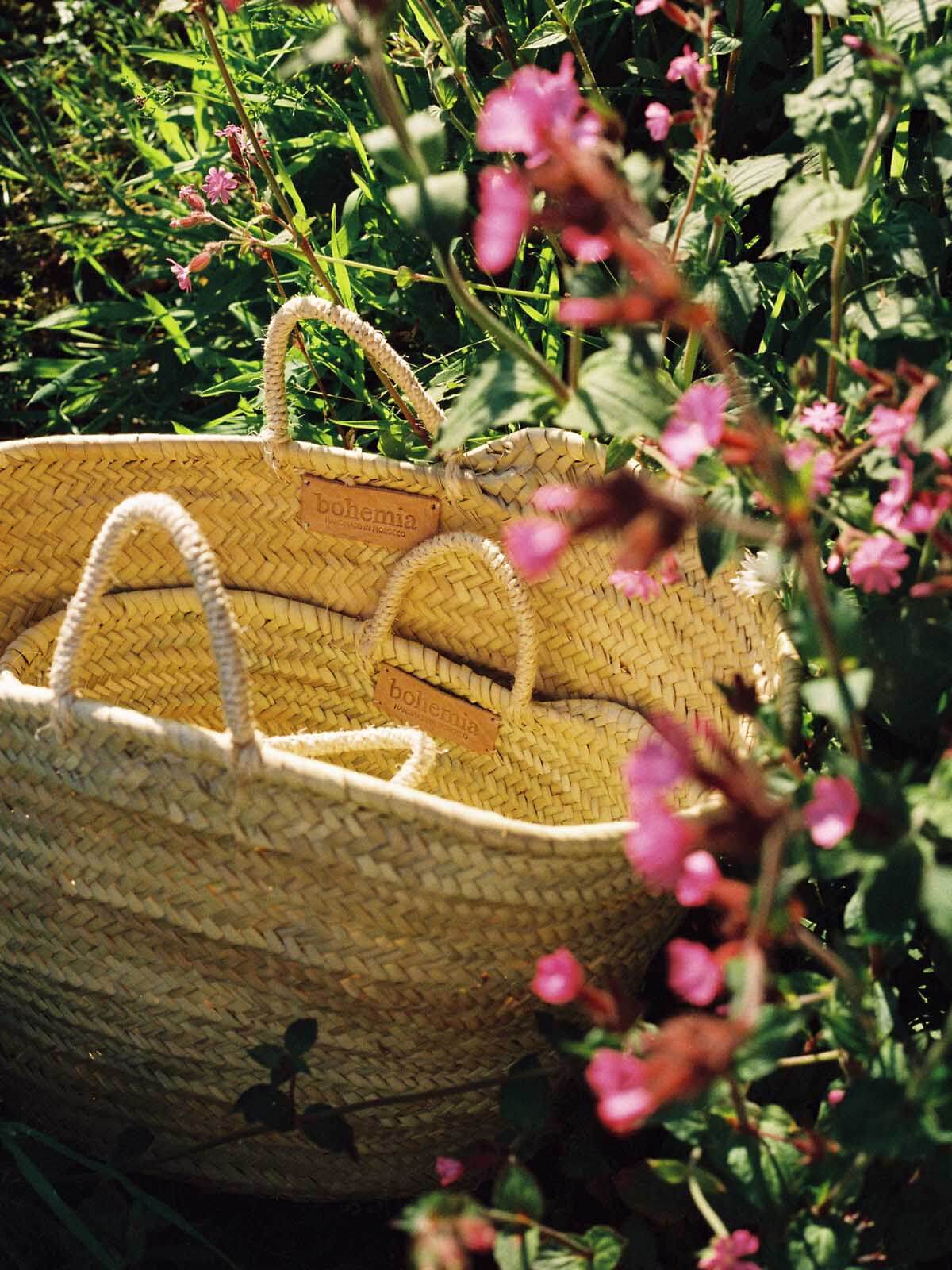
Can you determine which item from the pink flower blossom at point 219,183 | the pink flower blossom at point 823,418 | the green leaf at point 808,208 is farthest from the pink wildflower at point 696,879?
the pink flower blossom at point 219,183

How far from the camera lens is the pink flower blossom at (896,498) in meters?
0.85

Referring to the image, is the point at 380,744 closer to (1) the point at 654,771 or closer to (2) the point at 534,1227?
(2) the point at 534,1227

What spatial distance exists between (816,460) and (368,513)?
29.4 inches

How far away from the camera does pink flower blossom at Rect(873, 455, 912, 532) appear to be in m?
0.85

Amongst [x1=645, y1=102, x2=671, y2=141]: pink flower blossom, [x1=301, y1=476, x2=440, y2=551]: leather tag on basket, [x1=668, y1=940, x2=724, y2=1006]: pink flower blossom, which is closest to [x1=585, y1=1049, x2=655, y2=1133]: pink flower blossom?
[x1=668, y1=940, x2=724, y2=1006]: pink flower blossom

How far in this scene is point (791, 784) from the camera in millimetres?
897

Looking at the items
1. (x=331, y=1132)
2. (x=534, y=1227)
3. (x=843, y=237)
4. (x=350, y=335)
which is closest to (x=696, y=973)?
(x=534, y=1227)

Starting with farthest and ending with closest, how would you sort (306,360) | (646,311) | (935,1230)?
(306,360) < (935,1230) < (646,311)

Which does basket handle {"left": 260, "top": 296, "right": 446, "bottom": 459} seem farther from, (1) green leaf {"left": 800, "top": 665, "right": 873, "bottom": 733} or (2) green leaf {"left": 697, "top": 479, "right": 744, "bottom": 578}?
(1) green leaf {"left": 800, "top": 665, "right": 873, "bottom": 733}

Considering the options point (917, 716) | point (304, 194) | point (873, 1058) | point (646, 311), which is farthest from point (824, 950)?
point (304, 194)

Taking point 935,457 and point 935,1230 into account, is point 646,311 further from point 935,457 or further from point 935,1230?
point 935,1230

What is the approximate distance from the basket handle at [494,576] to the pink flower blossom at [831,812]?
0.79 metres

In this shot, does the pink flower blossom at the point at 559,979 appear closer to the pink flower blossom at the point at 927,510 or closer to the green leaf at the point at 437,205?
the pink flower blossom at the point at 927,510

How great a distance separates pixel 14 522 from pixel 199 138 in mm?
897
